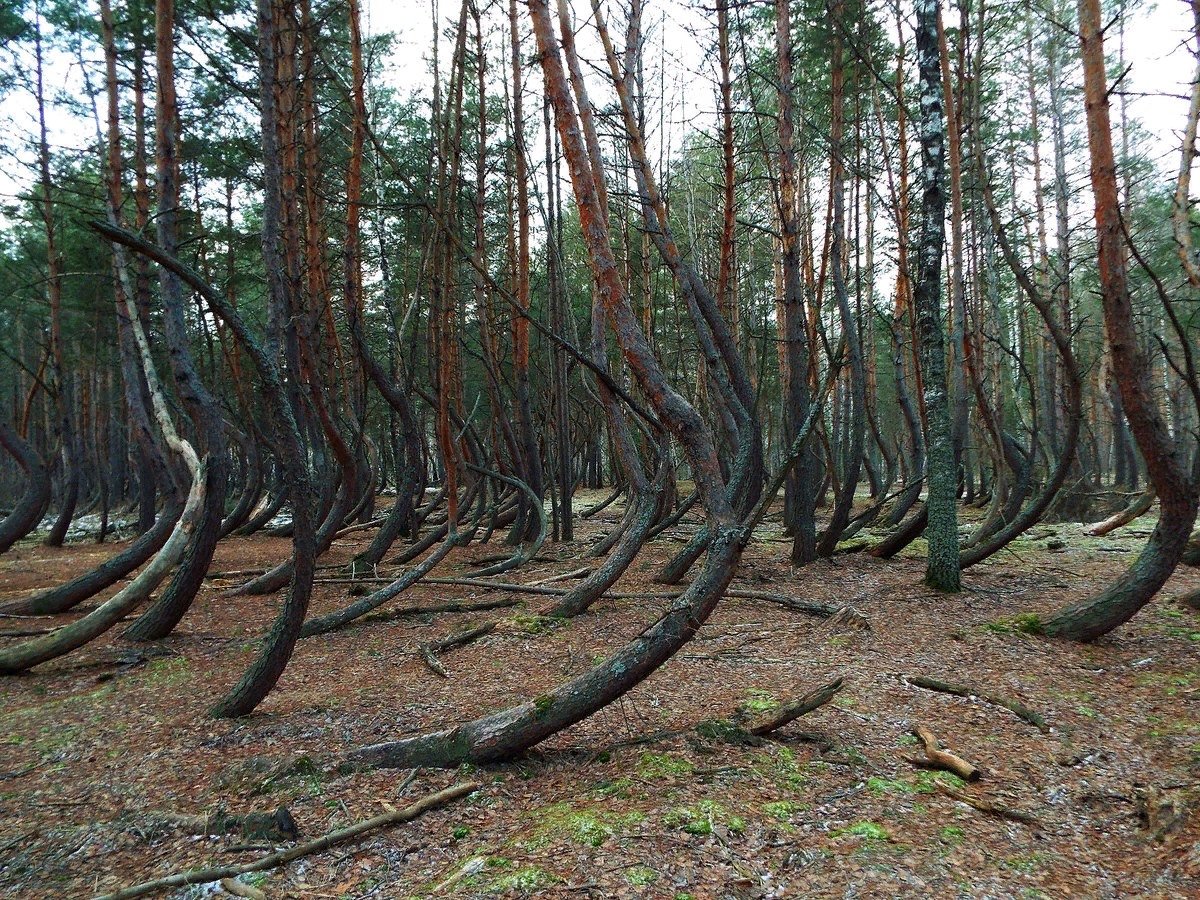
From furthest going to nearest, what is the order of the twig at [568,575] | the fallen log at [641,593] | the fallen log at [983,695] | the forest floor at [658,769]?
the twig at [568,575], the fallen log at [641,593], the fallen log at [983,695], the forest floor at [658,769]

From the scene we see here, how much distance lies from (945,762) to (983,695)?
4.10 ft

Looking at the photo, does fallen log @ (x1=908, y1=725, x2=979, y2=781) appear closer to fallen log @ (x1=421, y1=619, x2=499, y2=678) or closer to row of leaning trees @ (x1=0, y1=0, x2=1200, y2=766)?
row of leaning trees @ (x1=0, y1=0, x2=1200, y2=766)

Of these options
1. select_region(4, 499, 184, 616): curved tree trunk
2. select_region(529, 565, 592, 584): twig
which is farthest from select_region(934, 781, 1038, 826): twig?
select_region(4, 499, 184, 616): curved tree trunk

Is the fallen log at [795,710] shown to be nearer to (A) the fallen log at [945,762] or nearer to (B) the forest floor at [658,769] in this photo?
(B) the forest floor at [658,769]

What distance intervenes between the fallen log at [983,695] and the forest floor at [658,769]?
80 mm

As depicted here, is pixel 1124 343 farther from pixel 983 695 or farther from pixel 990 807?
pixel 990 807

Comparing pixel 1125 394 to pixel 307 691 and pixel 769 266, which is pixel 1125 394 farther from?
pixel 769 266

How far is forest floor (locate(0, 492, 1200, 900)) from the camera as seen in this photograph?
2779 millimetres

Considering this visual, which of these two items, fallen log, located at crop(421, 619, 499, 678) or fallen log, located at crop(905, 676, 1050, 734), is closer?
fallen log, located at crop(905, 676, 1050, 734)

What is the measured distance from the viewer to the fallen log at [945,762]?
139 inches

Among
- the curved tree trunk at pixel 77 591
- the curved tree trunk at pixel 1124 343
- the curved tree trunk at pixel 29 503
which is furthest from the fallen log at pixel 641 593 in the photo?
the curved tree trunk at pixel 29 503

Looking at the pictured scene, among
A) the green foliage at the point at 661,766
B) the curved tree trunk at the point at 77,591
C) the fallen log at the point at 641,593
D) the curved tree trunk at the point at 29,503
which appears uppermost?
the curved tree trunk at the point at 29,503

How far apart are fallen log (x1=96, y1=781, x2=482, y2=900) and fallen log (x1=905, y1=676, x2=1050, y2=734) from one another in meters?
3.11

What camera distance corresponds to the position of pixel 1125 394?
5.41 m
